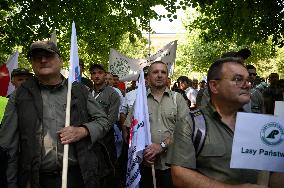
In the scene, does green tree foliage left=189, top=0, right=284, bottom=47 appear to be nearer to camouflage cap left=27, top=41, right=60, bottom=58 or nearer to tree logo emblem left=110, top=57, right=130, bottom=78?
tree logo emblem left=110, top=57, right=130, bottom=78

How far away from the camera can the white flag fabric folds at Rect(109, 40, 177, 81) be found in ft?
32.1

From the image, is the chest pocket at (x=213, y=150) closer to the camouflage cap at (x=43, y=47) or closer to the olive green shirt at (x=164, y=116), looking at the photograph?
the camouflage cap at (x=43, y=47)

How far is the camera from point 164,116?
4.73m

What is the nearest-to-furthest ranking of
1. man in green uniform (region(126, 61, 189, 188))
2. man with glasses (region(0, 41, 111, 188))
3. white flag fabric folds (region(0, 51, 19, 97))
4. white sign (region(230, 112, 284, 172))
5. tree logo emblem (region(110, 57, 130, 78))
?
white sign (region(230, 112, 284, 172))
man with glasses (region(0, 41, 111, 188))
man in green uniform (region(126, 61, 189, 188))
white flag fabric folds (region(0, 51, 19, 97))
tree logo emblem (region(110, 57, 130, 78))

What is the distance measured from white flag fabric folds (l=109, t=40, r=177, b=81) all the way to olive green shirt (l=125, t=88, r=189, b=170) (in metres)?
4.80

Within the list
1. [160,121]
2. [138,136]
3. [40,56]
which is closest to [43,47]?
[40,56]

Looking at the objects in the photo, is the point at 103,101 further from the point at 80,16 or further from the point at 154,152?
the point at 80,16

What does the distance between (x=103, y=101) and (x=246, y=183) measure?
4016mm

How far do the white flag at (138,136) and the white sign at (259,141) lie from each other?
2.30 metres

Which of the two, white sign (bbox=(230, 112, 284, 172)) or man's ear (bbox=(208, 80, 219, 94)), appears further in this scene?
man's ear (bbox=(208, 80, 219, 94))

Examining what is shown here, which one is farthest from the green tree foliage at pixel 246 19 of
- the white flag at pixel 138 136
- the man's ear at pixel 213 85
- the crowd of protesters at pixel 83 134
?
the man's ear at pixel 213 85

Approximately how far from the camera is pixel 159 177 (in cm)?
470

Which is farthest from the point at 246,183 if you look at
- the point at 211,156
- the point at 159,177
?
the point at 159,177

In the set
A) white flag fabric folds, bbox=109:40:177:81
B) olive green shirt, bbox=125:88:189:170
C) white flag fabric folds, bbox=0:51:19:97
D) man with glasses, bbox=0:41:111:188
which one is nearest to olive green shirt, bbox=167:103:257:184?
man with glasses, bbox=0:41:111:188
